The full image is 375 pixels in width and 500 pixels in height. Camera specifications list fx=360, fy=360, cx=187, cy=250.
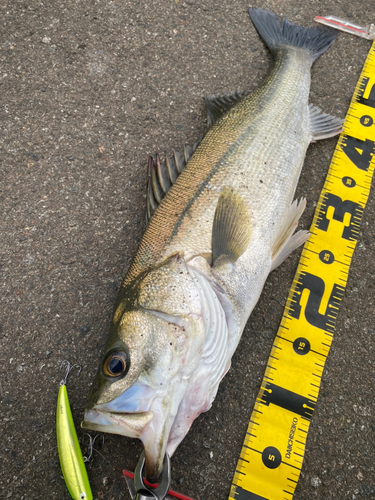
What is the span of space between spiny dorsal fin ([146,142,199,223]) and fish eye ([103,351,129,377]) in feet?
2.93

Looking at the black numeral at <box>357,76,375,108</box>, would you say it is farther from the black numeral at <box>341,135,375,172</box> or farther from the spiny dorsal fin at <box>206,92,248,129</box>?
the spiny dorsal fin at <box>206,92,248,129</box>

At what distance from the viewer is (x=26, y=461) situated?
2.18m

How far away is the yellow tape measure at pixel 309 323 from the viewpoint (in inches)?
87.6

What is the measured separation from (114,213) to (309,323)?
161cm

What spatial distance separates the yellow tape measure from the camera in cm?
222

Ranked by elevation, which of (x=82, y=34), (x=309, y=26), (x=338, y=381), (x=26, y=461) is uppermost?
(x=309, y=26)

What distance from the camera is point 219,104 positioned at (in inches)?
107

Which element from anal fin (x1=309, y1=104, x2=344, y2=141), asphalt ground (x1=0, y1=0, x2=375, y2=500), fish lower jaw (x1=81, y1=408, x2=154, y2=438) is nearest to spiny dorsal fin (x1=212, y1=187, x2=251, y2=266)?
asphalt ground (x1=0, y1=0, x2=375, y2=500)

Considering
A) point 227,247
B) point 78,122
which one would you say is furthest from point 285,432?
point 78,122

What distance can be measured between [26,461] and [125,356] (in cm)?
116

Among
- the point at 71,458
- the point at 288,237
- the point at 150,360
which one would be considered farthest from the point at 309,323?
the point at 71,458

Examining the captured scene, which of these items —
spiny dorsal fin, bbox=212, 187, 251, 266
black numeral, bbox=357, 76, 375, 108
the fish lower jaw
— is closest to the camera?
the fish lower jaw

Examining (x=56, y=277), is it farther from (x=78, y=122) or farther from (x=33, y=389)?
(x=78, y=122)

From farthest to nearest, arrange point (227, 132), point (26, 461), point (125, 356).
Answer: point (227, 132) < point (26, 461) < point (125, 356)
